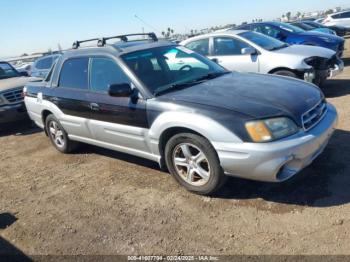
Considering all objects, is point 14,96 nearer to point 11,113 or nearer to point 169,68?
point 11,113

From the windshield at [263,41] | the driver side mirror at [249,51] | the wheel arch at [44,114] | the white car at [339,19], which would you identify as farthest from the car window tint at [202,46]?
the white car at [339,19]

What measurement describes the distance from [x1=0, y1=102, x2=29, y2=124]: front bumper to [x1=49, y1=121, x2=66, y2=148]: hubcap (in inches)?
98.5

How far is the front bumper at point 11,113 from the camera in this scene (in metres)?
8.40

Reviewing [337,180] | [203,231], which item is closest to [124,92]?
[203,231]

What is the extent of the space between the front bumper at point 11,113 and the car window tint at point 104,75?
4.11 meters

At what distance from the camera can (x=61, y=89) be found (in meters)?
5.81

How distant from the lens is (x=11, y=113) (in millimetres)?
8461

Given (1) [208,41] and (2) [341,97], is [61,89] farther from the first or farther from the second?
(2) [341,97]

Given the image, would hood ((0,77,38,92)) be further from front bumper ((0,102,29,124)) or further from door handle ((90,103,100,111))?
door handle ((90,103,100,111))

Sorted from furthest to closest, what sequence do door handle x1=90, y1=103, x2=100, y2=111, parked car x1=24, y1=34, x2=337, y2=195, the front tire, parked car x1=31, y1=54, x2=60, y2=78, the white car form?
the white car, parked car x1=31, y1=54, x2=60, y2=78, door handle x1=90, y1=103, x2=100, y2=111, the front tire, parked car x1=24, y1=34, x2=337, y2=195

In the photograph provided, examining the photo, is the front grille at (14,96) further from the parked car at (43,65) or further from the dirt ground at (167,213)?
the parked car at (43,65)

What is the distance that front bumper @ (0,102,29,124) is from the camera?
8.40 m

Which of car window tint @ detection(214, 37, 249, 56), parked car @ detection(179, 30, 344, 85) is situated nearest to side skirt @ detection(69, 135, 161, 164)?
parked car @ detection(179, 30, 344, 85)

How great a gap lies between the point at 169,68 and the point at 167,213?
1934mm
